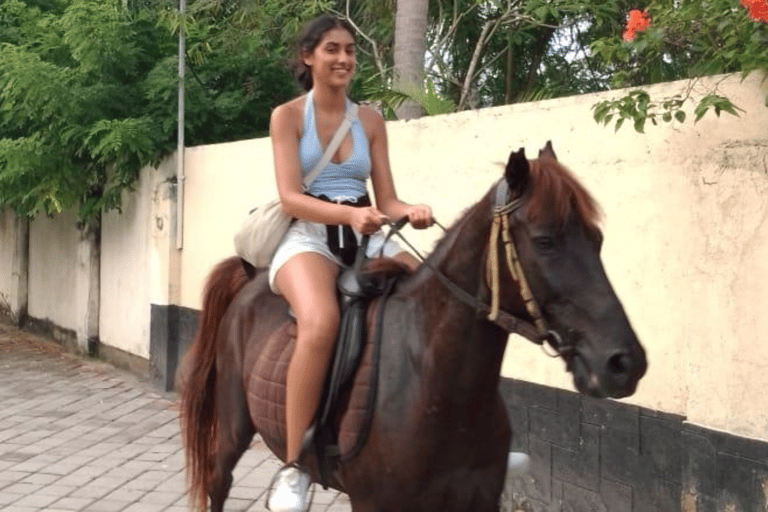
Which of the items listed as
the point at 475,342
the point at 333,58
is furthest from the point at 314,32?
the point at 475,342

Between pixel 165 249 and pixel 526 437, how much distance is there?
576cm

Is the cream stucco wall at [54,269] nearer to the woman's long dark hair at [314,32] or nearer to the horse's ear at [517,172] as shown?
the woman's long dark hair at [314,32]

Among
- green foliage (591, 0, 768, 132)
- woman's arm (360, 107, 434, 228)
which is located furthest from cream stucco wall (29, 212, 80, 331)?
woman's arm (360, 107, 434, 228)

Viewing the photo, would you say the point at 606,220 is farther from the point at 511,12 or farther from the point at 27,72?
the point at 27,72

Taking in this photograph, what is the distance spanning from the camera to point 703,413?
516cm

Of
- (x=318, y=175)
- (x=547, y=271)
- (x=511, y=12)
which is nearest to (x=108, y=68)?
(x=511, y=12)

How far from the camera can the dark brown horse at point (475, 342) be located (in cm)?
300

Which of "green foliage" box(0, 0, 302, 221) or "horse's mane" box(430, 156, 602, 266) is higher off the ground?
"green foliage" box(0, 0, 302, 221)

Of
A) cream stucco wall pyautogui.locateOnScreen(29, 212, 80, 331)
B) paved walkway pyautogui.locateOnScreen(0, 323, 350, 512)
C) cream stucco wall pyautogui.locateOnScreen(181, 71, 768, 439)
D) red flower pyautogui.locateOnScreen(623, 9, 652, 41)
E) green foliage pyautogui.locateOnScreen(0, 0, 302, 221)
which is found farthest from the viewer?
cream stucco wall pyautogui.locateOnScreen(29, 212, 80, 331)

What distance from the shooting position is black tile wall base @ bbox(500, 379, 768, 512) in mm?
4977

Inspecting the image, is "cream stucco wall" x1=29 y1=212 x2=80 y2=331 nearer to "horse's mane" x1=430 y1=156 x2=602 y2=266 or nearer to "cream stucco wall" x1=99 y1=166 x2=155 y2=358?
"cream stucco wall" x1=99 y1=166 x2=155 y2=358

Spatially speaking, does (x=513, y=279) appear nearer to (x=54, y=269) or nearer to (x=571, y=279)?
(x=571, y=279)

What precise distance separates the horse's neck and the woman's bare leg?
45 cm

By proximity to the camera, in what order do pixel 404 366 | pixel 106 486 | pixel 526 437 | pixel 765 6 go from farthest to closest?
pixel 106 486
pixel 526 437
pixel 765 6
pixel 404 366
